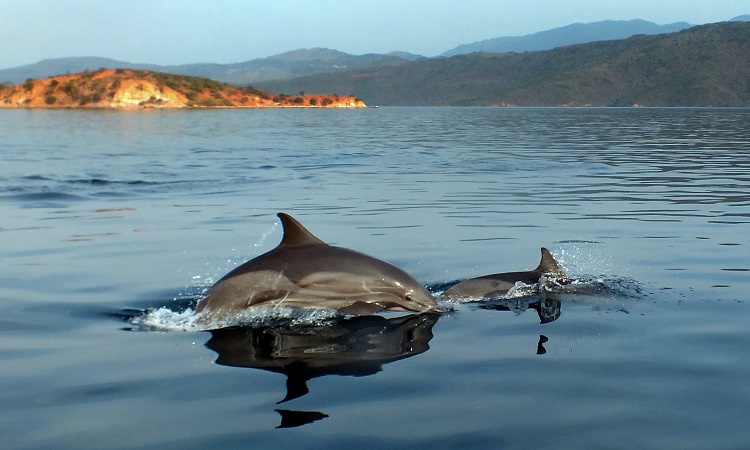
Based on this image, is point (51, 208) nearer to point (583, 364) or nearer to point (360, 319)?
point (360, 319)

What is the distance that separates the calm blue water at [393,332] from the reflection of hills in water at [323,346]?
0.03m

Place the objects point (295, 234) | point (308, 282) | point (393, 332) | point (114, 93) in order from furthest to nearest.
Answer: point (114, 93) < point (295, 234) < point (308, 282) < point (393, 332)

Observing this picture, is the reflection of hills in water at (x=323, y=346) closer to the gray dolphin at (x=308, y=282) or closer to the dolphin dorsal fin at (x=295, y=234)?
the gray dolphin at (x=308, y=282)

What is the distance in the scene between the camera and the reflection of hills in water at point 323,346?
299 inches

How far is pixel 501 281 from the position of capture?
1074 centimetres

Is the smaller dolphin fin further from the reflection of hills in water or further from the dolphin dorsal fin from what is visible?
the dolphin dorsal fin

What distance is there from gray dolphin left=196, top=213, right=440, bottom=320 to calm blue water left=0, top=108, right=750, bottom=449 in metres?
0.27

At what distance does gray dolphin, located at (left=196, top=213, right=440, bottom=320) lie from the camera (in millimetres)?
9148

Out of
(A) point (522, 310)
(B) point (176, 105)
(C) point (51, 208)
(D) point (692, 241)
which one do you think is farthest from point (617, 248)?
(B) point (176, 105)

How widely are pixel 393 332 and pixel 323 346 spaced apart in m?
0.82

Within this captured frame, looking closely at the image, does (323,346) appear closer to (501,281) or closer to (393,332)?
(393,332)

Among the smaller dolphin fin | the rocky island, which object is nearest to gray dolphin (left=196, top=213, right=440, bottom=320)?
the smaller dolphin fin

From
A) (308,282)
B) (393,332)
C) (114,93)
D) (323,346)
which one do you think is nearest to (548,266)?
(393,332)

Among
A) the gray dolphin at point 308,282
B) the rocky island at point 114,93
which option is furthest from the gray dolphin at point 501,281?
the rocky island at point 114,93
